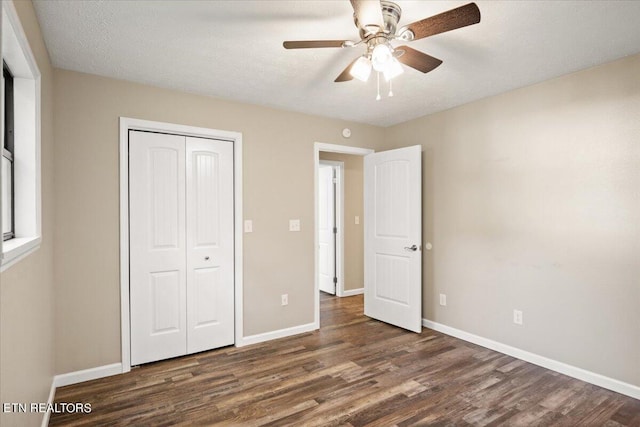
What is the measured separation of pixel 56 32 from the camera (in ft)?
6.95

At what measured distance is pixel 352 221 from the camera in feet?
18.1

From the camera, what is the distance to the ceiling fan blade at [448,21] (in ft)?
4.93

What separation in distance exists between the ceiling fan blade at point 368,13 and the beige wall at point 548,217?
2.04m

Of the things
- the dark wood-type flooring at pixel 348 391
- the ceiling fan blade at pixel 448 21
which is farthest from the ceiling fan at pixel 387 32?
the dark wood-type flooring at pixel 348 391

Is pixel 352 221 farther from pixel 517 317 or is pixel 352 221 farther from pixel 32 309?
pixel 32 309

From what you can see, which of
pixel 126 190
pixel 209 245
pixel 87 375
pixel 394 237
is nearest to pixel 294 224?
pixel 209 245

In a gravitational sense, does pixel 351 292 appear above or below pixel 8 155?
below

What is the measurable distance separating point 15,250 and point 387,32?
1.96 m

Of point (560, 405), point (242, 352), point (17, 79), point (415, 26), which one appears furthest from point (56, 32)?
point (560, 405)

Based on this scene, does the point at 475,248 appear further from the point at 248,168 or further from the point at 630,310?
the point at 248,168

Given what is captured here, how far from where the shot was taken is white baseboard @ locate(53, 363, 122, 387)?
263 centimetres

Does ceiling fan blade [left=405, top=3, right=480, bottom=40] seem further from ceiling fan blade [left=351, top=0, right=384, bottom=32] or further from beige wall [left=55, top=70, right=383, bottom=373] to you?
beige wall [left=55, top=70, right=383, bottom=373]

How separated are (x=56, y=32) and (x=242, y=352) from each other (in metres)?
2.84

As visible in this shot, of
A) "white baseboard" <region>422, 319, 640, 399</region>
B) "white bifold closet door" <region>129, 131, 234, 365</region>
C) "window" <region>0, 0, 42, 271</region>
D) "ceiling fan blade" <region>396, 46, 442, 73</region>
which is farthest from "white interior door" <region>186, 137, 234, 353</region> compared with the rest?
"white baseboard" <region>422, 319, 640, 399</region>
